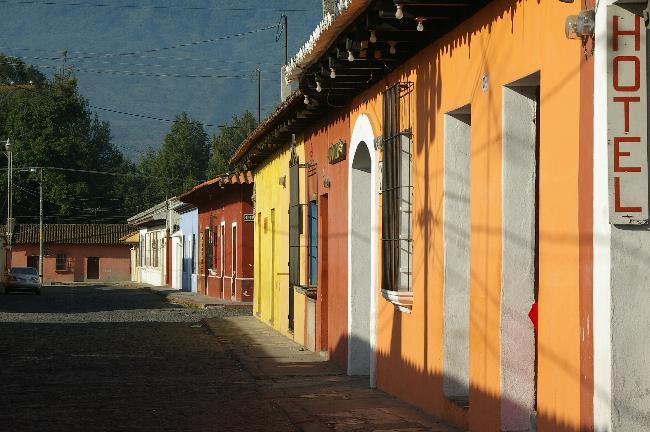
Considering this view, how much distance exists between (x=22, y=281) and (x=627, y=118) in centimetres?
4378

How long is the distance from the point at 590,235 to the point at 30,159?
75.4m

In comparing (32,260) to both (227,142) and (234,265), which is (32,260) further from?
(234,265)

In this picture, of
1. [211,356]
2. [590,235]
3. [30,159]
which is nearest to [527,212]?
[590,235]

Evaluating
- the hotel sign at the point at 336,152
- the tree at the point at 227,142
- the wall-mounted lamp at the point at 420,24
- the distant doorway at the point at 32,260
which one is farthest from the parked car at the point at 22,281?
the tree at the point at 227,142

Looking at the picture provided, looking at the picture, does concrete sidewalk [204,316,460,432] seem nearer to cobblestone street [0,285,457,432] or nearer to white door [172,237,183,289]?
cobblestone street [0,285,457,432]

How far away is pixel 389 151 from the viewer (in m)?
12.0

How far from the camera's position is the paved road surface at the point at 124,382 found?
10602 millimetres

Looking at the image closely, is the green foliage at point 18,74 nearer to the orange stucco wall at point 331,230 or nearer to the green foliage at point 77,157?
the green foliage at point 77,157

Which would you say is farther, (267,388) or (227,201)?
(227,201)

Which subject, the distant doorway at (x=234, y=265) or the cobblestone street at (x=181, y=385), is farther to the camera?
the distant doorway at (x=234, y=265)

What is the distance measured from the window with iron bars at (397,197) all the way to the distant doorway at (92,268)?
68.8 meters

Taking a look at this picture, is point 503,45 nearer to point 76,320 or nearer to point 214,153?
point 76,320

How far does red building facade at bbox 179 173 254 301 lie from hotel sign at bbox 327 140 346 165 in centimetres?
1213

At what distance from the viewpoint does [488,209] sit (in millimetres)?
8914
